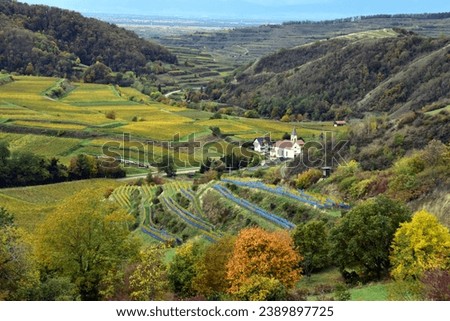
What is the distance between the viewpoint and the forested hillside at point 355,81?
3954 inches

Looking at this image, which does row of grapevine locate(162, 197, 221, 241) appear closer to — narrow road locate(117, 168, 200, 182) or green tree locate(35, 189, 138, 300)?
green tree locate(35, 189, 138, 300)

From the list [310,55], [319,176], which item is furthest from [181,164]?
[310,55]

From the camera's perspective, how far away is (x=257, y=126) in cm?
9119

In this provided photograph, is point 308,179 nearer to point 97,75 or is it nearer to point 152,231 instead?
point 152,231

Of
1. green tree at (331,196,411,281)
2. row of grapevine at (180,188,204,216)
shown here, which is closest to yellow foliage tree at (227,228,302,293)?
green tree at (331,196,411,281)

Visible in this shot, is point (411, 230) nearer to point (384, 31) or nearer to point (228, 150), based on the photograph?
point (228, 150)

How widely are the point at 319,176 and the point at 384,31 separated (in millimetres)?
105169

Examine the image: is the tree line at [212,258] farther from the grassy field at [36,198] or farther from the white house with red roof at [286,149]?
the white house with red roof at [286,149]

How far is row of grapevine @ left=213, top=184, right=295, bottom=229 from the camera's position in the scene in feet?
105

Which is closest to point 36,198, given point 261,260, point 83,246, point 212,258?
point 83,246

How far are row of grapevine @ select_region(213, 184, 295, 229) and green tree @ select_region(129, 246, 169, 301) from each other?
476 inches

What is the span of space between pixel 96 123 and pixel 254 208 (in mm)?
46756

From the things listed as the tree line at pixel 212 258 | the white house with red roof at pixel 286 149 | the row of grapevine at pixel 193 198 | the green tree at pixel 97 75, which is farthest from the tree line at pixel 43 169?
the green tree at pixel 97 75

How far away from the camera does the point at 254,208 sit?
36.2m
